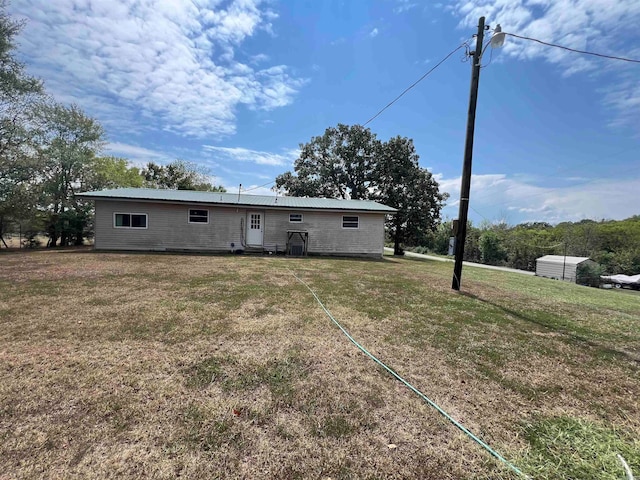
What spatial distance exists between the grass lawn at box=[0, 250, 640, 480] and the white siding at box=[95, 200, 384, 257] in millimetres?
8577

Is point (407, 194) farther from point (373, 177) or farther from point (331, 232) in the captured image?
point (331, 232)

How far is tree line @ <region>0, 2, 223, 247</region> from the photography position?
46.3ft

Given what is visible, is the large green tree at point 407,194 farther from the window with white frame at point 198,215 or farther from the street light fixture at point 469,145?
the street light fixture at point 469,145

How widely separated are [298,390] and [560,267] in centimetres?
2285

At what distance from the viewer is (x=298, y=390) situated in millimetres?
2498

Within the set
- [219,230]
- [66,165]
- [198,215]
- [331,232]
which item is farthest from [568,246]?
[66,165]

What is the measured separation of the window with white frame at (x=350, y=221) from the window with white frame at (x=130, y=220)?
936 centimetres

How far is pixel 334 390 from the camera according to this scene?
8.32 feet

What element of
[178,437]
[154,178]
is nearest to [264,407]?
[178,437]

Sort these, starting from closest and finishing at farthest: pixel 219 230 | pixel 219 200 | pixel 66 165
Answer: pixel 219 200 → pixel 219 230 → pixel 66 165

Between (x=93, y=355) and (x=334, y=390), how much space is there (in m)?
2.49

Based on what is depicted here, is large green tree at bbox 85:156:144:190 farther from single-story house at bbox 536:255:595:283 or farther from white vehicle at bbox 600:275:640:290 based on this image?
white vehicle at bbox 600:275:640:290

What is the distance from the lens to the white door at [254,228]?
1391 centimetres

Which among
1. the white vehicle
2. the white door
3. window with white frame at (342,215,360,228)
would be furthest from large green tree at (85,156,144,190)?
the white vehicle
